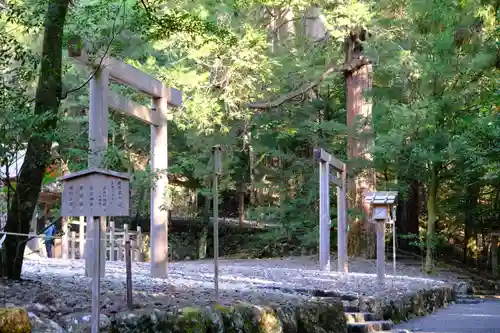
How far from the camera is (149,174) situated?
8922 millimetres

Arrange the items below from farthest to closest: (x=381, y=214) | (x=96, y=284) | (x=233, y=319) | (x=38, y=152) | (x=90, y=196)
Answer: (x=381, y=214)
(x=38, y=152)
(x=233, y=319)
(x=90, y=196)
(x=96, y=284)

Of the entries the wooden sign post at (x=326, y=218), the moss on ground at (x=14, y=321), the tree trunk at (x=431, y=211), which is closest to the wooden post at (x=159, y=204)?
the wooden sign post at (x=326, y=218)

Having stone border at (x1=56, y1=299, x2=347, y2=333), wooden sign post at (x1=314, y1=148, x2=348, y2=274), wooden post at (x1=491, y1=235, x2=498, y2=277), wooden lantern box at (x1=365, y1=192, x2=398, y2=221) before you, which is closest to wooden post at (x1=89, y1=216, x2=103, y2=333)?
stone border at (x1=56, y1=299, x2=347, y2=333)

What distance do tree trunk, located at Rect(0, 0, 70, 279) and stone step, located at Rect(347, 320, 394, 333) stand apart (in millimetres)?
3892

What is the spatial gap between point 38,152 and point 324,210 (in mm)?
8093

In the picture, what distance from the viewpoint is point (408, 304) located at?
985 cm

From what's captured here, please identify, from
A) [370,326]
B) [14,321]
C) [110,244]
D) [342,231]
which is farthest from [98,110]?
[110,244]

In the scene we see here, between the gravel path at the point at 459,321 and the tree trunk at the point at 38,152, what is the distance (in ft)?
16.5

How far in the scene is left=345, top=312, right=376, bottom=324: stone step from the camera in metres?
8.01

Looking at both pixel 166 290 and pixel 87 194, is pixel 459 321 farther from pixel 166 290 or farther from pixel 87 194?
pixel 87 194

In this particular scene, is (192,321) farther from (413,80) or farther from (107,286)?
(413,80)

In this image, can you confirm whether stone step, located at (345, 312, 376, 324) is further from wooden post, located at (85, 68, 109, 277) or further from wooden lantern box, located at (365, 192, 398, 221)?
wooden post, located at (85, 68, 109, 277)

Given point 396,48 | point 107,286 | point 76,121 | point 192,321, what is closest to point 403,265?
point 396,48

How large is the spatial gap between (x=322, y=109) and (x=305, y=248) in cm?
471
